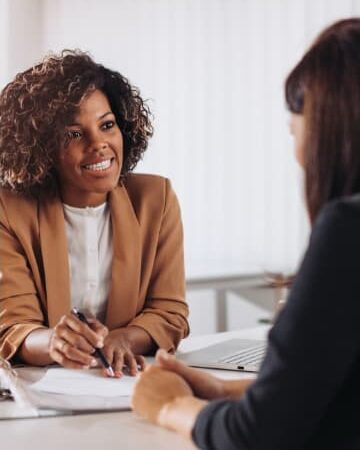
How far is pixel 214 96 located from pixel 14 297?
2740 mm

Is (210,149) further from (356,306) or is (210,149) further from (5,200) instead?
(356,306)

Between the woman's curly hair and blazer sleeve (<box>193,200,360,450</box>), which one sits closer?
blazer sleeve (<box>193,200,360,450</box>)

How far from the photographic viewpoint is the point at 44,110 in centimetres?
203

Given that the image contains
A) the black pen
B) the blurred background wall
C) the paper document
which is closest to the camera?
the paper document

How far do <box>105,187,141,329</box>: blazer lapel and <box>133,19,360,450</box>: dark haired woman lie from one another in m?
0.96

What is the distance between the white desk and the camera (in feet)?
3.94

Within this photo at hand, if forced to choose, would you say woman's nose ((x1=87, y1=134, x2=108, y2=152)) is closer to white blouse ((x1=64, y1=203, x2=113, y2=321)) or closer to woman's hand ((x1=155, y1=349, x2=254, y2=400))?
white blouse ((x1=64, y1=203, x2=113, y2=321))

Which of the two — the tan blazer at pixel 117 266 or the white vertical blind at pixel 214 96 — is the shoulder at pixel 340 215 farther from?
the white vertical blind at pixel 214 96

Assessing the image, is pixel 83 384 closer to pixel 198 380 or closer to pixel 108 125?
pixel 198 380

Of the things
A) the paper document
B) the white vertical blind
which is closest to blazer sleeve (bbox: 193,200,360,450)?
the paper document

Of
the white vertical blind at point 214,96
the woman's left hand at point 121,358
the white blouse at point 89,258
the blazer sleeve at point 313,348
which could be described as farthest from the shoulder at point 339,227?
the white vertical blind at point 214,96

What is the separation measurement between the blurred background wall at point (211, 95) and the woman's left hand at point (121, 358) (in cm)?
264

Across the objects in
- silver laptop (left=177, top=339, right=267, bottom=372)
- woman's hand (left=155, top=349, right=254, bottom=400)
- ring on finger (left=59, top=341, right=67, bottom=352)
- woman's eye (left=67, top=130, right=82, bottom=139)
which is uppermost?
woman's eye (left=67, top=130, right=82, bottom=139)

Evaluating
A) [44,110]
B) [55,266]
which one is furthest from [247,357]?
[44,110]
